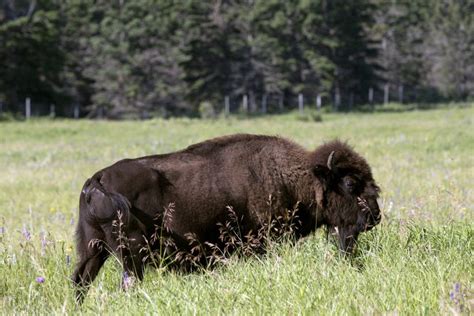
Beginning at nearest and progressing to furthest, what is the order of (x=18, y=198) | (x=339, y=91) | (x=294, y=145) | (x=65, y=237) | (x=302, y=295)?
(x=302, y=295), (x=294, y=145), (x=65, y=237), (x=18, y=198), (x=339, y=91)

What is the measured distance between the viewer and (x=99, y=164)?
16.2 metres

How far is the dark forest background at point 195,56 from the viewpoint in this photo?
5122 centimetres

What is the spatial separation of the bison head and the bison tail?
6.31 feet

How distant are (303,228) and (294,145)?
32.8 inches

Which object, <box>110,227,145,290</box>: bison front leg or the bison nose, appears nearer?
<box>110,227,145,290</box>: bison front leg

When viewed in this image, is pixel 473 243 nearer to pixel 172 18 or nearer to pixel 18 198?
pixel 18 198

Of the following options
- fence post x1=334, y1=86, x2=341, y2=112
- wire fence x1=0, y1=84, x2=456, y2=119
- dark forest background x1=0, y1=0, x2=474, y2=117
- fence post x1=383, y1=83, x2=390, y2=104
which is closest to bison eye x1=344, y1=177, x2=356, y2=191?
wire fence x1=0, y1=84, x2=456, y2=119

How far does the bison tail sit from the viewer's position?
4.98 metres

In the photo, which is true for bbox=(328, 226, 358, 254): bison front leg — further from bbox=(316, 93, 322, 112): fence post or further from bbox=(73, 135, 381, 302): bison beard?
bbox=(316, 93, 322, 112): fence post

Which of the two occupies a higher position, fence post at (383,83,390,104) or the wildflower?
fence post at (383,83,390,104)

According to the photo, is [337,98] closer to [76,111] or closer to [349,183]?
[76,111]

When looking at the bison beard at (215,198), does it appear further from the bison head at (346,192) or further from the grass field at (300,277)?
the grass field at (300,277)

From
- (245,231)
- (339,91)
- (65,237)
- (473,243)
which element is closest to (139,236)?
(245,231)

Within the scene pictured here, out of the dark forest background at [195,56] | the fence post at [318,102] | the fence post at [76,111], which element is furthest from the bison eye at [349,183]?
the fence post at [318,102]
